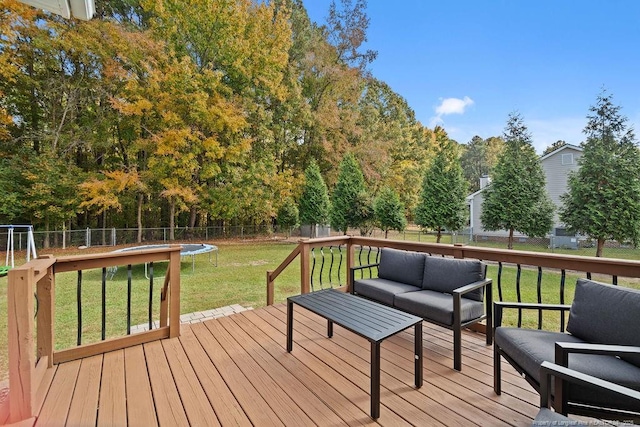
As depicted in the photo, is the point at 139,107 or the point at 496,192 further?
the point at 496,192

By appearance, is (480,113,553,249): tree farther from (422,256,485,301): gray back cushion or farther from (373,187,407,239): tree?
(422,256,485,301): gray back cushion

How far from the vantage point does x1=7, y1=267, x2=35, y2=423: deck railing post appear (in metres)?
1.64

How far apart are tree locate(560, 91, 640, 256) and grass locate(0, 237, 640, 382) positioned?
123 inches

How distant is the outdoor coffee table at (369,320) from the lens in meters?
1.77

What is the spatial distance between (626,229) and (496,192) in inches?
158

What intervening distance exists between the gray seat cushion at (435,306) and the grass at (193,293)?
8.63 feet

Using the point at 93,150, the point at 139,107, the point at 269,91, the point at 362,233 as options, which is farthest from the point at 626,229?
the point at 93,150

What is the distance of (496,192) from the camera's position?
40.1 ft

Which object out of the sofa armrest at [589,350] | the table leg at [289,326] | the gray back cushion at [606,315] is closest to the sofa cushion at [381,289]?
the table leg at [289,326]

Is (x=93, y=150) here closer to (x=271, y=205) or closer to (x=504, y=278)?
(x=271, y=205)

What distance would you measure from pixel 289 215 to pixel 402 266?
12.9 meters

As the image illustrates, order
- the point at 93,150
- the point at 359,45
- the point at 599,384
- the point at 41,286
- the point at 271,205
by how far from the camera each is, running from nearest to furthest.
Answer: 1. the point at 599,384
2. the point at 41,286
3. the point at 93,150
4. the point at 271,205
5. the point at 359,45

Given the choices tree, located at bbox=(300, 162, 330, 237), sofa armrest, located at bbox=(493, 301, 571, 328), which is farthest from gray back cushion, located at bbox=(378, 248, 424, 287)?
tree, located at bbox=(300, 162, 330, 237)

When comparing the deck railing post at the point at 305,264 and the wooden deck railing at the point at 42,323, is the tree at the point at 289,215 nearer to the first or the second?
the deck railing post at the point at 305,264
